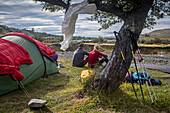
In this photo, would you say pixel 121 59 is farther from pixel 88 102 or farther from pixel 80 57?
pixel 80 57

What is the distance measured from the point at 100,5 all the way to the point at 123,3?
82 cm

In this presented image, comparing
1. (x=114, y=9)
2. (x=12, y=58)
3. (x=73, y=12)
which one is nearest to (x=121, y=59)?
(x=114, y=9)

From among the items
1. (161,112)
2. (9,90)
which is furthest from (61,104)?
(161,112)

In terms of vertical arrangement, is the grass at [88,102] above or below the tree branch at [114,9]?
below

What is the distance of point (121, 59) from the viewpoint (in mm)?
4070

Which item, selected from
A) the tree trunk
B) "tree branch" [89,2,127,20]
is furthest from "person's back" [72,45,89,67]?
the tree trunk

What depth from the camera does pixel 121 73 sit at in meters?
4.05

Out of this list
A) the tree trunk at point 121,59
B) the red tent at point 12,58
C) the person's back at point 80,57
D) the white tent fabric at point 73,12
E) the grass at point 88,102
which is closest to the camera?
the grass at point 88,102

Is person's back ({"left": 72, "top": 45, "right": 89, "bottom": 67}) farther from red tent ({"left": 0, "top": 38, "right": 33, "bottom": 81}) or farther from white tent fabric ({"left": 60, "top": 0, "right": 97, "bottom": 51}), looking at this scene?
white tent fabric ({"left": 60, "top": 0, "right": 97, "bottom": 51})

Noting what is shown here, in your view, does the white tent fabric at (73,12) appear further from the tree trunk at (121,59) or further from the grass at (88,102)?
the grass at (88,102)

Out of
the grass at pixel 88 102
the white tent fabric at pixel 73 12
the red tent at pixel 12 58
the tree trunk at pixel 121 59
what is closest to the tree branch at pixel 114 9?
the white tent fabric at pixel 73 12

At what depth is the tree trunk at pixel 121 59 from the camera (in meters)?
3.99

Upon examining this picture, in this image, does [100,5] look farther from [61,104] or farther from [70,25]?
[61,104]

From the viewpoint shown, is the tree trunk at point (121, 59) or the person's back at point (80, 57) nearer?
the tree trunk at point (121, 59)
